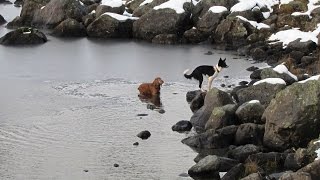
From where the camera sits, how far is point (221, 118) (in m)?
23.8

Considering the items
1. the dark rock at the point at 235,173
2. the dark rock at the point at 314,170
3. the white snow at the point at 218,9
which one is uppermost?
the white snow at the point at 218,9

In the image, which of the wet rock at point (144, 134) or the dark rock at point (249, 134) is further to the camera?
the wet rock at point (144, 134)

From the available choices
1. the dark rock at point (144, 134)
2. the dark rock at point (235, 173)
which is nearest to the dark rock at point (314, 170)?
the dark rock at point (235, 173)

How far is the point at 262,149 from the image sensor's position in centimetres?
2131

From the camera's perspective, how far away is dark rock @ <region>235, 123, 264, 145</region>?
2222 centimetres

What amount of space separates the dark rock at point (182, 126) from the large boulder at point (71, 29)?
25998 mm

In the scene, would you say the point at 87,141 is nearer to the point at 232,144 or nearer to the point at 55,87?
the point at 232,144

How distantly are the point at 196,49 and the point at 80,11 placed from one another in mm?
12856

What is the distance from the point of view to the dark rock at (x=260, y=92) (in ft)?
86.4

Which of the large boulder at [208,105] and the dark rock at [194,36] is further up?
the large boulder at [208,105]

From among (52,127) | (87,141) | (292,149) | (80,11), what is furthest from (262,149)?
(80,11)

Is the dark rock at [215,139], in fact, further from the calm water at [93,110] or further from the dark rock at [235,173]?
the dark rock at [235,173]

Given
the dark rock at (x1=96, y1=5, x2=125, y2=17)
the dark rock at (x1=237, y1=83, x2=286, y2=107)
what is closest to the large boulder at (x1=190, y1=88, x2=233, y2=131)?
the dark rock at (x1=237, y1=83, x2=286, y2=107)

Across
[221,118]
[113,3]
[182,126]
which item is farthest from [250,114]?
[113,3]
